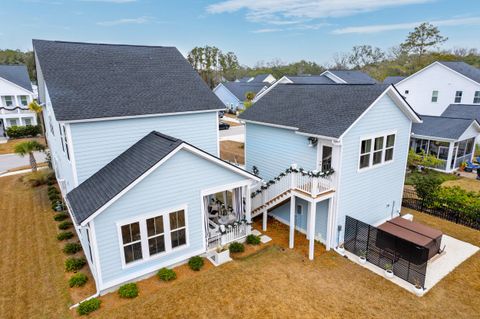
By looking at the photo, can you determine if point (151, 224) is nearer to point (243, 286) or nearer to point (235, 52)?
point (243, 286)

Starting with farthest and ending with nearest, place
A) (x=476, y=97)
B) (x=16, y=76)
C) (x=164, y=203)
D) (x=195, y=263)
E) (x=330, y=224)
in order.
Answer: (x=16, y=76)
(x=476, y=97)
(x=330, y=224)
(x=195, y=263)
(x=164, y=203)

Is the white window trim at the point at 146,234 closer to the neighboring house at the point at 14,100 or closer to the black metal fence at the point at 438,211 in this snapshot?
the black metal fence at the point at 438,211

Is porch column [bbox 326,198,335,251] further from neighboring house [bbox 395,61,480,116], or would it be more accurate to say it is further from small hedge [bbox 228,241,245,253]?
neighboring house [bbox 395,61,480,116]

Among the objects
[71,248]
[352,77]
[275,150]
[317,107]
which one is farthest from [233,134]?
[71,248]

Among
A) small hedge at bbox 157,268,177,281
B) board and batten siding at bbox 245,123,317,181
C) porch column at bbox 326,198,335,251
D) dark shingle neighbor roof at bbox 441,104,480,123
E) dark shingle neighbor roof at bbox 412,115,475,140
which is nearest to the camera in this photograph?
small hedge at bbox 157,268,177,281

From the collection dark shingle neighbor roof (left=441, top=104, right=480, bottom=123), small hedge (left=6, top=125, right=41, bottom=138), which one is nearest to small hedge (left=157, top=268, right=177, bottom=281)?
dark shingle neighbor roof (left=441, top=104, right=480, bottom=123)

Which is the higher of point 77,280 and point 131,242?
point 131,242

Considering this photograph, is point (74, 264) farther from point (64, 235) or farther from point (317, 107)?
point (317, 107)

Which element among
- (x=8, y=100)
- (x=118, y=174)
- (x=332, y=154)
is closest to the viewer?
(x=118, y=174)
